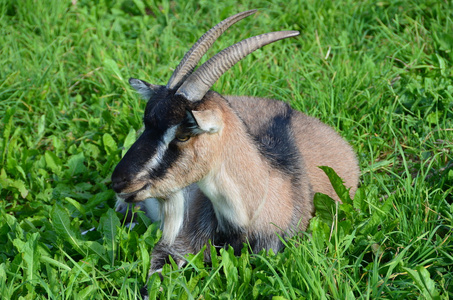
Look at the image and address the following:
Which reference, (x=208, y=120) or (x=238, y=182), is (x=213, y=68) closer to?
(x=208, y=120)

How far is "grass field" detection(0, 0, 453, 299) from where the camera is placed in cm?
309

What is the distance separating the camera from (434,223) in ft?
11.3

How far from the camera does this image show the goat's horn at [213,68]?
3.01 m

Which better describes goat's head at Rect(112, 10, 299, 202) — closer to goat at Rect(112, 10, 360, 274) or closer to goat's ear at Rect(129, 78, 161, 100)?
goat at Rect(112, 10, 360, 274)

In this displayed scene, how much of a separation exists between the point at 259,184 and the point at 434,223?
1.11m

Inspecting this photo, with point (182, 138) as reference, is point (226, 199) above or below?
below

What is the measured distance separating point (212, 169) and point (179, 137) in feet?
0.88

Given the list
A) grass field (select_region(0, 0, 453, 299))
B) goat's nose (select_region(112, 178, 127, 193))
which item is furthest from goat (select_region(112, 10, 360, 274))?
grass field (select_region(0, 0, 453, 299))

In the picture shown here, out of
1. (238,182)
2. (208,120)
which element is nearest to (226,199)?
(238,182)

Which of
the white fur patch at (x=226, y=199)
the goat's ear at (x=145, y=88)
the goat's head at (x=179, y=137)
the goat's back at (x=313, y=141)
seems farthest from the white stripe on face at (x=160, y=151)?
the goat's back at (x=313, y=141)

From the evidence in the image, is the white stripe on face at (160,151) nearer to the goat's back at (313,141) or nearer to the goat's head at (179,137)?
the goat's head at (179,137)

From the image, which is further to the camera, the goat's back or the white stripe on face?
the goat's back

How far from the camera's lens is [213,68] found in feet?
9.98

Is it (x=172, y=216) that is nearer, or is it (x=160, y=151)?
(x=160, y=151)
